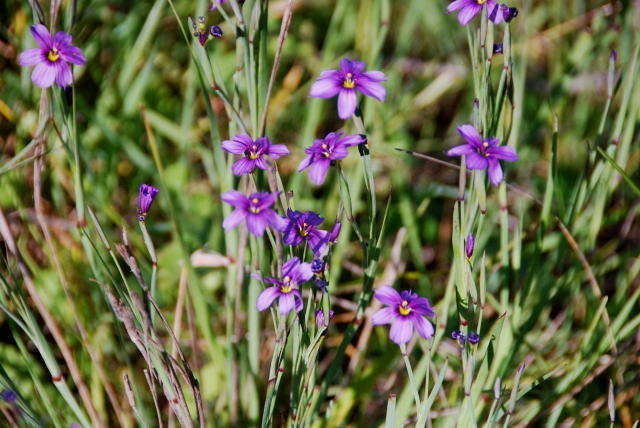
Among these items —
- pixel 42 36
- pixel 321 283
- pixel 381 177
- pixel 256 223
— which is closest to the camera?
pixel 256 223

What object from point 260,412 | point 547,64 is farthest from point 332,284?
point 547,64

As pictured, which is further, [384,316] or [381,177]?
[381,177]

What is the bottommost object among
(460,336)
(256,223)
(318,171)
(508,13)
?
(460,336)

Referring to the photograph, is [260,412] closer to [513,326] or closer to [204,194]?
[513,326]

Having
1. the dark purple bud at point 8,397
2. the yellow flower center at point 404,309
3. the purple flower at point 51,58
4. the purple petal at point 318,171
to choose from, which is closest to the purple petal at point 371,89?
the purple petal at point 318,171

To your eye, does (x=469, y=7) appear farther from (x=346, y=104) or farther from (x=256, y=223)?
(x=256, y=223)

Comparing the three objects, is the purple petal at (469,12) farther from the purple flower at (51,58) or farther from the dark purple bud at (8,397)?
the dark purple bud at (8,397)

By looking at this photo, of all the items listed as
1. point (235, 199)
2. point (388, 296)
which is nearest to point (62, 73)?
point (235, 199)

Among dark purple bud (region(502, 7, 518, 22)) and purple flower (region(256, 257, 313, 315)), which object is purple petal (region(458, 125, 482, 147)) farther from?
purple flower (region(256, 257, 313, 315))
